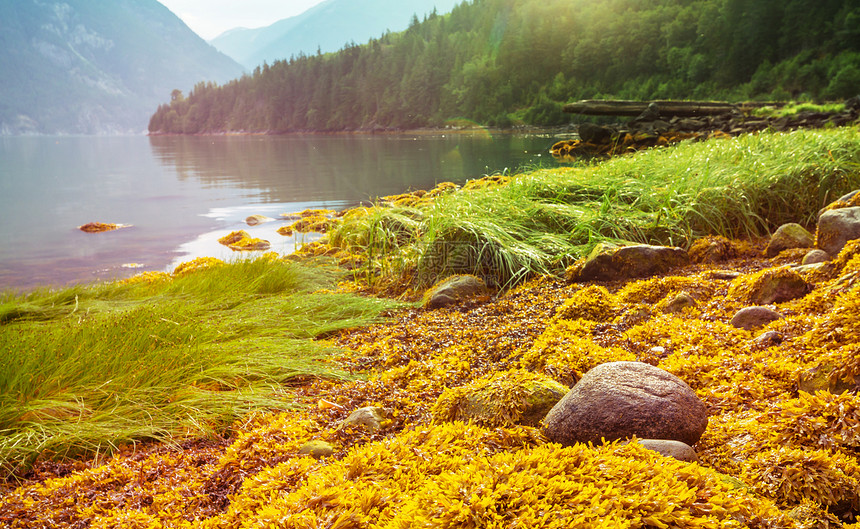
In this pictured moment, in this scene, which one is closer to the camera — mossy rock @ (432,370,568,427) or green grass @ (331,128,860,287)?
mossy rock @ (432,370,568,427)

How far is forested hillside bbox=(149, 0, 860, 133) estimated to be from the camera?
4356 centimetres

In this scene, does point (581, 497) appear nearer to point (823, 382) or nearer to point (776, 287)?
point (823, 382)

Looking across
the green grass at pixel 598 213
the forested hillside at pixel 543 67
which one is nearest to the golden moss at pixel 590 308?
the green grass at pixel 598 213

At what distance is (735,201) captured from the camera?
193 inches

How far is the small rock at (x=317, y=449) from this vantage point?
2031 mm

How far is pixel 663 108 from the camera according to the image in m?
20.8

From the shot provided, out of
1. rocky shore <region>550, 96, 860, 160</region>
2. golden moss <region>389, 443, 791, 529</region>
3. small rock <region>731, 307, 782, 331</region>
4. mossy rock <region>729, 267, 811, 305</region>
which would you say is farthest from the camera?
rocky shore <region>550, 96, 860, 160</region>

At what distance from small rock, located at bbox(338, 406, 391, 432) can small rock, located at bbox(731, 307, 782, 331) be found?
6.03 feet

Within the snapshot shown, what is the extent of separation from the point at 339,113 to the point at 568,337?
8872cm

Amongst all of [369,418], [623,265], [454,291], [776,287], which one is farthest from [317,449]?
[623,265]

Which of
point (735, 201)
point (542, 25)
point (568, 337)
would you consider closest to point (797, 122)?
point (735, 201)

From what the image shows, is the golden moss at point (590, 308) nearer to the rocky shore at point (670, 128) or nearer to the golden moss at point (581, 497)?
the golden moss at point (581, 497)

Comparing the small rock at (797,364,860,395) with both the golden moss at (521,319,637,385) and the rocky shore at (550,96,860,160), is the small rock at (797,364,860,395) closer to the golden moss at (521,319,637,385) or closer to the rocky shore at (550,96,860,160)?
the golden moss at (521,319,637,385)

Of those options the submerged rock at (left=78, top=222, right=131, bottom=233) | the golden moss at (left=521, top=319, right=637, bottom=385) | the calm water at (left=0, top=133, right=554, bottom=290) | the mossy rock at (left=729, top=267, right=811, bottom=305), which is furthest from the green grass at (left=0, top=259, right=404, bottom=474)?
the submerged rock at (left=78, top=222, right=131, bottom=233)
